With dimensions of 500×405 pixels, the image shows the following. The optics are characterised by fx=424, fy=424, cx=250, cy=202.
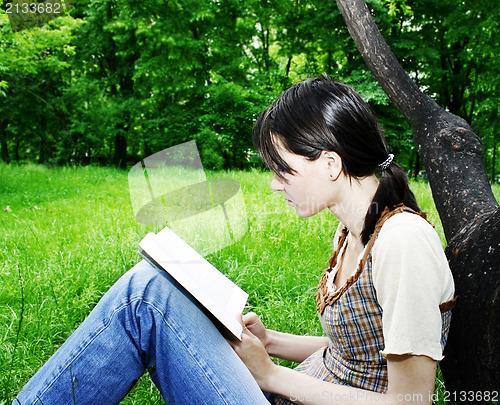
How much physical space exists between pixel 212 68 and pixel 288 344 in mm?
11901

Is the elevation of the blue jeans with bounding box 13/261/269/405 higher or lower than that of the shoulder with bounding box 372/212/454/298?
lower

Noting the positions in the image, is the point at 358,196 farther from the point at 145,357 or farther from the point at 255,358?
the point at 145,357

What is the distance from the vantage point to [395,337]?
0.98 m

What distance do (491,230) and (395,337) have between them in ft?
1.79

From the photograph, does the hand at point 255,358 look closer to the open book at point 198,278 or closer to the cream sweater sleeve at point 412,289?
the open book at point 198,278

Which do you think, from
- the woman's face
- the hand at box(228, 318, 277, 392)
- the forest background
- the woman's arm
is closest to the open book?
the hand at box(228, 318, 277, 392)

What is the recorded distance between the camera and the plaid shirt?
114cm

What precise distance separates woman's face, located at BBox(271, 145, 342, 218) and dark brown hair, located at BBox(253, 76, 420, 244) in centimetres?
2

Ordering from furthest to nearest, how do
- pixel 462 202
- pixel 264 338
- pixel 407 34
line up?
1. pixel 407 34
2. pixel 462 202
3. pixel 264 338

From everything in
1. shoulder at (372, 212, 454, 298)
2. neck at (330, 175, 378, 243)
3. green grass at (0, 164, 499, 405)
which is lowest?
green grass at (0, 164, 499, 405)

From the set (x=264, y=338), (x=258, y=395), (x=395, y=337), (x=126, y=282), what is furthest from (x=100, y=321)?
(x=395, y=337)

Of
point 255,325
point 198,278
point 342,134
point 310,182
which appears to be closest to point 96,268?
point 255,325

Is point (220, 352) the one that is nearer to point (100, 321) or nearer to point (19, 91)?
point (100, 321)

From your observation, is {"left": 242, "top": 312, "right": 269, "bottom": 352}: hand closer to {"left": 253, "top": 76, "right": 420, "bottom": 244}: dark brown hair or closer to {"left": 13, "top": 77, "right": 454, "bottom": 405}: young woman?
{"left": 13, "top": 77, "right": 454, "bottom": 405}: young woman
